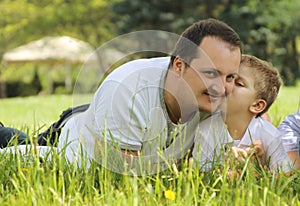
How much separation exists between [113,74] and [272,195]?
1068 millimetres

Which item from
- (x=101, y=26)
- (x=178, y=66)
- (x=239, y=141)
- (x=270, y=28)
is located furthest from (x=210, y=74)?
(x=101, y=26)

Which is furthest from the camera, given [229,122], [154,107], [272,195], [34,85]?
[34,85]

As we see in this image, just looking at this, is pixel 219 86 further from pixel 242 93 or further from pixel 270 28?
pixel 270 28

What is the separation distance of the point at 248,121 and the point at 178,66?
641 millimetres

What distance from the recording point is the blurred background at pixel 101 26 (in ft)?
60.0

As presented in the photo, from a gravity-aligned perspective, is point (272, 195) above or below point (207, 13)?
below

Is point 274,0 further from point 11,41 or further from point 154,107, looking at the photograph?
point 154,107

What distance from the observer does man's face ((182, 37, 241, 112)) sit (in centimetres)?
248

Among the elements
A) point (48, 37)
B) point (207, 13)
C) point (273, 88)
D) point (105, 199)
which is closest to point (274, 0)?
point (207, 13)

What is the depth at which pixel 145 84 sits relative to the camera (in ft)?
8.68

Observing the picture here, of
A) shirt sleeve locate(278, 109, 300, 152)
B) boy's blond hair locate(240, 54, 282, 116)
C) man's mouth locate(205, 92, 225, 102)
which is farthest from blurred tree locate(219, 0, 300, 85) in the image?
man's mouth locate(205, 92, 225, 102)

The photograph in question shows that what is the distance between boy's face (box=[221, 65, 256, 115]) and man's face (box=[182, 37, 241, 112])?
36 cm

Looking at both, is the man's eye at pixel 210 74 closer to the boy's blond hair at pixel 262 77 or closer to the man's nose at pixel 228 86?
the man's nose at pixel 228 86

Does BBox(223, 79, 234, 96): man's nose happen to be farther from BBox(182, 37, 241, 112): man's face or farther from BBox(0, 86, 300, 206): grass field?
Result: BBox(0, 86, 300, 206): grass field
